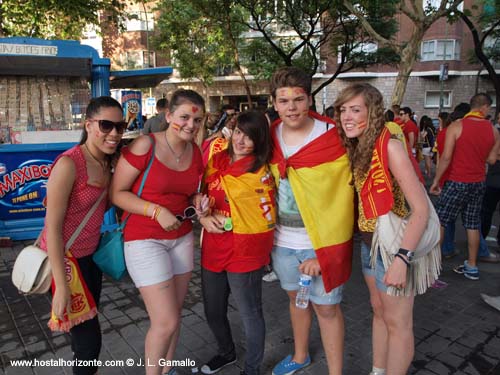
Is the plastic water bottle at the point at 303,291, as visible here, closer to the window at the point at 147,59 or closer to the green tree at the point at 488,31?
the green tree at the point at 488,31

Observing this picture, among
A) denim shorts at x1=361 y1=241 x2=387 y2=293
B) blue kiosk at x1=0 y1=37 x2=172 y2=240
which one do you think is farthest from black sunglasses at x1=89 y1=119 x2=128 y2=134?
blue kiosk at x1=0 y1=37 x2=172 y2=240

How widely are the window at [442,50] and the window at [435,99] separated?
2.22m

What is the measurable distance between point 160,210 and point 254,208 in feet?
1.74

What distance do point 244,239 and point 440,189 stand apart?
139 inches

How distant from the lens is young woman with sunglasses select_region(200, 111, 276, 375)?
2266mm

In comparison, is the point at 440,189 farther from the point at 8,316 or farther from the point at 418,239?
the point at 8,316

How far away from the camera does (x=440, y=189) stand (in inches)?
191

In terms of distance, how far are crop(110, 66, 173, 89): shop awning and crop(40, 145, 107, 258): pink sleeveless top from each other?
425 cm

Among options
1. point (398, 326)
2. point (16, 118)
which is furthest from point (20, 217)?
point (398, 326)

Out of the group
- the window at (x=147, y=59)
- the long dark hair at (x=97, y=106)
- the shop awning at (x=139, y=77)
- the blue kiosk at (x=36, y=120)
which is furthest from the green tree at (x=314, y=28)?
the window at (x=147, y=59)

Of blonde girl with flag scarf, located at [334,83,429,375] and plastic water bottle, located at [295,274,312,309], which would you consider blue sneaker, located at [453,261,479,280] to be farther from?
plastic water bottle, located at [295,274,312,309]

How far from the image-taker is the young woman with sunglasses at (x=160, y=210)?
85.3 inches

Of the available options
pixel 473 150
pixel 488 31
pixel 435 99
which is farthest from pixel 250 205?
pixel 435 99

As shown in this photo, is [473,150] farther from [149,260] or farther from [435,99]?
[435,99]
